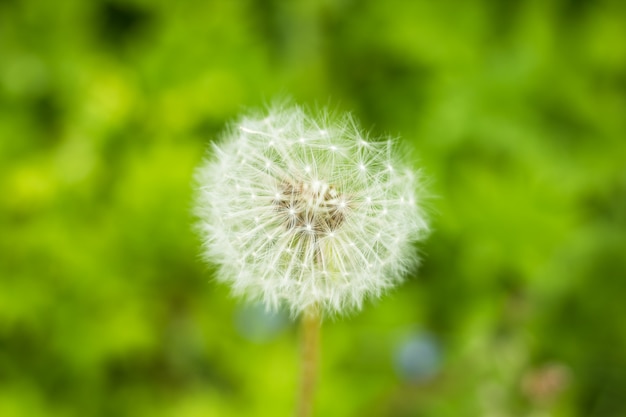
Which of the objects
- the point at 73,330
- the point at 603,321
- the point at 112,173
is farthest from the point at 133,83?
the point at 603,321

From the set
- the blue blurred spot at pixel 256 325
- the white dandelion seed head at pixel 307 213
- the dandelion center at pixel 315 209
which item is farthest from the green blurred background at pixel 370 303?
the dandelion center at pixel 315 209

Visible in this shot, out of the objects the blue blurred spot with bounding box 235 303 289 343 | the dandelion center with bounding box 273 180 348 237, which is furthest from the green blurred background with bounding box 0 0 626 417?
the dandelion center with bounding box 273 180 348 237

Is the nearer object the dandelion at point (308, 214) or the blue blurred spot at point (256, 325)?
the dandelion at point (308, 214)

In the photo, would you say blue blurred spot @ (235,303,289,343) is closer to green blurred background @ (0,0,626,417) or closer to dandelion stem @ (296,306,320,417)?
green blurred background @ (0,0,626,417)

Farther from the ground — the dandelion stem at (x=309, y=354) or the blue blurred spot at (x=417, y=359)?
the blue blurred spot at (x=417, y=359)

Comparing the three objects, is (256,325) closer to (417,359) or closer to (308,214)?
(417,359)

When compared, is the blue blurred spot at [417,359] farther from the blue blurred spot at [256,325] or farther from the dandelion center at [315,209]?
the dandelion center at [315,209]

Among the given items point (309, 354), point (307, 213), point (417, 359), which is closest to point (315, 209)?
point (307, 213)
